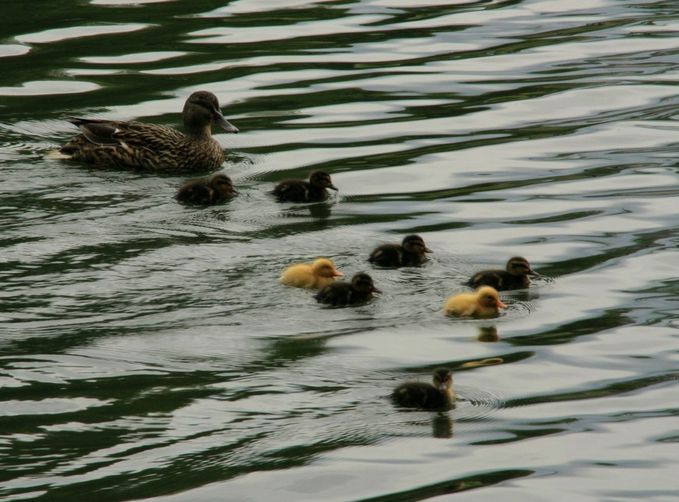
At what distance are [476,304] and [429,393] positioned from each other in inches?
50.5

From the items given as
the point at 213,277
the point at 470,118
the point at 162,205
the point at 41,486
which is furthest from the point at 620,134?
the point at 41,486

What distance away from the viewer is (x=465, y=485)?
582cm

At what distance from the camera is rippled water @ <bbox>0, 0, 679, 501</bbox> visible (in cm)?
606

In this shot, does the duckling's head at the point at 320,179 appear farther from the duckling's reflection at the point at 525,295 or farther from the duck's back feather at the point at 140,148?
the duckling's reflection at the point at 525,295

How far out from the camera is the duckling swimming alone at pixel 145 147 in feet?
Result: 36.1

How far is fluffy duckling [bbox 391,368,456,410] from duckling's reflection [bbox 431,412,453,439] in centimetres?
4

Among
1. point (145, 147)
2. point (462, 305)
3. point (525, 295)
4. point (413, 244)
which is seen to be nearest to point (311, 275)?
point (413, 244)

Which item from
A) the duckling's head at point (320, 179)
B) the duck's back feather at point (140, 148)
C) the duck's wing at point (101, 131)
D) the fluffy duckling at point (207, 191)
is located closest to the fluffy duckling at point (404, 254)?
the duckling's head at point (320, 179)

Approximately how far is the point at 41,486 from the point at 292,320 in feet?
6.91

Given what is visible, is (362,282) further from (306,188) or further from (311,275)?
(306,188)

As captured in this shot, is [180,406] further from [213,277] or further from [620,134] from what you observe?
[620,134]

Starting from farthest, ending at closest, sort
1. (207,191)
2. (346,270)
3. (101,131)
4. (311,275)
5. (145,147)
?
1. (101,131)
2. (145,147)
3. (207,191)
4. (346,270)
5. (311,275)

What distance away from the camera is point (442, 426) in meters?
6.39

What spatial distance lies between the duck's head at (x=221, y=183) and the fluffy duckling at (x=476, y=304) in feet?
8.64
